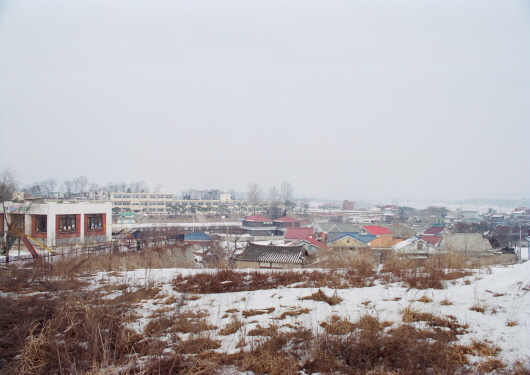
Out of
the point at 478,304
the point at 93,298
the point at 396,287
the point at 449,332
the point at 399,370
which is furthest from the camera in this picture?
the point at 396,287

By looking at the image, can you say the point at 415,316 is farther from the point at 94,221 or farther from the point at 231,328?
the point at 94,221

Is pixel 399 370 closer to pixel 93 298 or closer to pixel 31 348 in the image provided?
pixel 31 348

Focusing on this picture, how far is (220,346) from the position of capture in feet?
9.71

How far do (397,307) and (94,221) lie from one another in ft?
69.0

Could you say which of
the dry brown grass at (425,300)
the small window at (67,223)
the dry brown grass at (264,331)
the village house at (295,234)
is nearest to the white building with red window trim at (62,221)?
the small window at (67,223)

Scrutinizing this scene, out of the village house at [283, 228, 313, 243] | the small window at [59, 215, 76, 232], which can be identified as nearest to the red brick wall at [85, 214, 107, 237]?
the small window at [59, 215, 76, 232]

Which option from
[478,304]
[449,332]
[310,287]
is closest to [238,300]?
[310,287]

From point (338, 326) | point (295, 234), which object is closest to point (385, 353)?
point (338, 326)

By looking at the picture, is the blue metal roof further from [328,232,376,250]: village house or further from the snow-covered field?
the snow-covered field

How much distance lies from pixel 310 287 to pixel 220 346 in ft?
6.64

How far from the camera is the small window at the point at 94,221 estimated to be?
2058 cm

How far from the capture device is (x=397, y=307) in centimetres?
362

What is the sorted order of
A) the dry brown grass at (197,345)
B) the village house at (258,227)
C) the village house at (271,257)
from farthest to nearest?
the village house at (258,227) → the village house at (271,257) → the dry brown grass at (197,345)

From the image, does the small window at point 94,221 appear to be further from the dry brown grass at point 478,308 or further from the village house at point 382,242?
the dry brown grass at point 478,308
